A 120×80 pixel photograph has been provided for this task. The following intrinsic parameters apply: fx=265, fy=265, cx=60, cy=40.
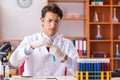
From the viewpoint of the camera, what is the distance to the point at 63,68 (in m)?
2.42

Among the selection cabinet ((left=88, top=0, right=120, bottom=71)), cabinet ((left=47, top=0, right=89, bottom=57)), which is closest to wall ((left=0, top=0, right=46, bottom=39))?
cabinet ((left=47, top=0, right=89, bottom=57))

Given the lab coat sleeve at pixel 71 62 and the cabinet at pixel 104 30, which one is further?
the cabinet at pixel 104 30

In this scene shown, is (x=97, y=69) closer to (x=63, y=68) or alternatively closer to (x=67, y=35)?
(x=63, y=68)

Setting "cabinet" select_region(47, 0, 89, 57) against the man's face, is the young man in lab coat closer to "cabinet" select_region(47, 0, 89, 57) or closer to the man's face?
the man's face

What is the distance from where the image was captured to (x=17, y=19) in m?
4.87

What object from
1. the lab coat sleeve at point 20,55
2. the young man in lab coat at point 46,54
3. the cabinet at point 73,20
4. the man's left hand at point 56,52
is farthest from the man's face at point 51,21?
the cabinet at point 73,20

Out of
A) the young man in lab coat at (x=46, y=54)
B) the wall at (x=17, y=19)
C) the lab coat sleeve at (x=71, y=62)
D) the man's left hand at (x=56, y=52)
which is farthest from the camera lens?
the wall at (x=17, y=19)

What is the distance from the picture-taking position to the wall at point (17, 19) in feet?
15.9

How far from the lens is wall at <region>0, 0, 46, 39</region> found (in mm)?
4836

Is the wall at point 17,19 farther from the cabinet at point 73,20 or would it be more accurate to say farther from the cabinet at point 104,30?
the cabinet at point 104,30

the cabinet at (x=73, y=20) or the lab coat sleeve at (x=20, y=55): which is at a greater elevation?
the cabinet at (x=73, y=20)

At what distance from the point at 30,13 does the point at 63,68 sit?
264cm

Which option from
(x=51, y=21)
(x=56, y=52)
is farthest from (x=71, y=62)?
(x=51, y=21)

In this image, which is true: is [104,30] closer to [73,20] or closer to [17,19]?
[73,20]
